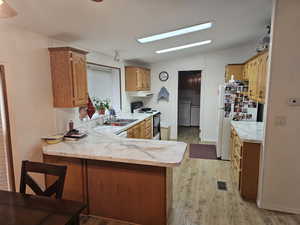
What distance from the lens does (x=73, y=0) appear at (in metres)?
1.71

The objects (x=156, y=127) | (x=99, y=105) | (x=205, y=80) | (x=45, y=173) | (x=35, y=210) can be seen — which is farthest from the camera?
(x=205, y=80)

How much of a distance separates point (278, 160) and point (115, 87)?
3.59 metres

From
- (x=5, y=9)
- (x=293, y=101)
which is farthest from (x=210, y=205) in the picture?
(x=5, y=9)

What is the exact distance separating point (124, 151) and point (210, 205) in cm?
143

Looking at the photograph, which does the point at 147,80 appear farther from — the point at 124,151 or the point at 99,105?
the point at 124,151

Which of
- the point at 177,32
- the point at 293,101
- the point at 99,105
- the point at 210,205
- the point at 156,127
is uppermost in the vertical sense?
the point at 177,32

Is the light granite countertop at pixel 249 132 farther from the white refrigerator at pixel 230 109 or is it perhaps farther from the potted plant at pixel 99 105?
the potted plant at pixel 99 105

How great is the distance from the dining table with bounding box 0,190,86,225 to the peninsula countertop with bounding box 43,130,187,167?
2.32 feet

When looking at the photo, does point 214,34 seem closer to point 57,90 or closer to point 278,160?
point 278,160

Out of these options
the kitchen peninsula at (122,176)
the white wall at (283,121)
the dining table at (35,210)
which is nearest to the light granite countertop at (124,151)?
the kitchen peninsula at (122,176)

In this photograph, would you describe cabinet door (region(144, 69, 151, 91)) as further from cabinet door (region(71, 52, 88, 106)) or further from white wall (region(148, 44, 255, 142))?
cabinet door (region(71, 52, 88, 106))

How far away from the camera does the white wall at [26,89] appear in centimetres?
202

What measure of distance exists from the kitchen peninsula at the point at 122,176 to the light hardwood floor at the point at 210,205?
0.95 ft

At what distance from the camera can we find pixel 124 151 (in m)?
2.16
